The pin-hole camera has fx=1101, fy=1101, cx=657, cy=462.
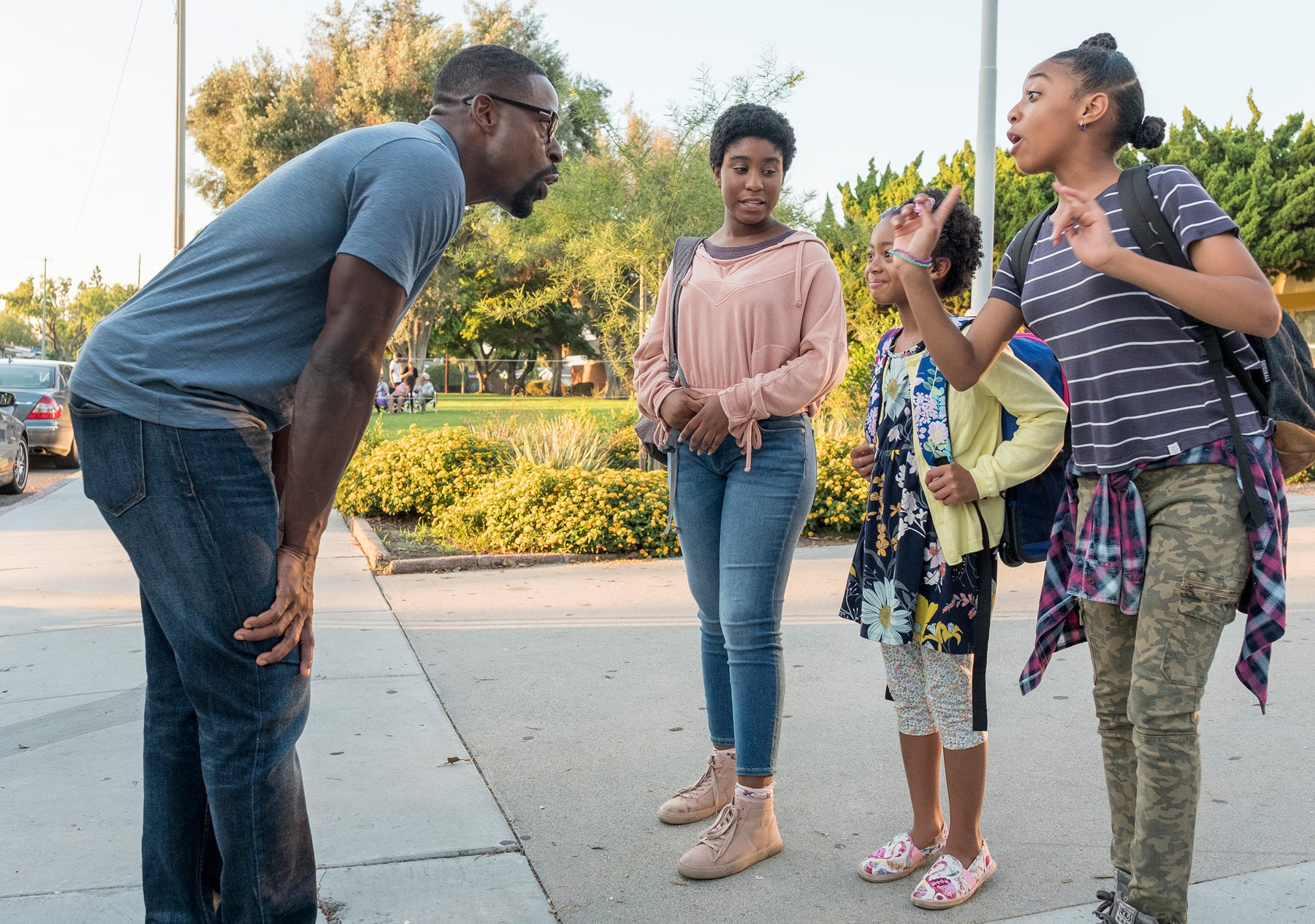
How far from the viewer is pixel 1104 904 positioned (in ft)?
8.52

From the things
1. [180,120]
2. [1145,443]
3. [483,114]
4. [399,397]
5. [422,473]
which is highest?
[180,120]

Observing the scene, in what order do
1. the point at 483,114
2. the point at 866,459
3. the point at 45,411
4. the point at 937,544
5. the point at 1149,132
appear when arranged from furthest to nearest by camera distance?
1. the point at 45,411
2. the point at 866,459
3. the point at 937,544
4. the point at 1149,132
5. the point at 483,114

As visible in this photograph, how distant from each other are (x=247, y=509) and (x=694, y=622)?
4.23 metres

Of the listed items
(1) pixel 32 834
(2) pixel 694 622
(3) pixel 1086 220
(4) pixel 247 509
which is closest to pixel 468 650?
(2) pixel 694 622

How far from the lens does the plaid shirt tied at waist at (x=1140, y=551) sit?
2.29 meters

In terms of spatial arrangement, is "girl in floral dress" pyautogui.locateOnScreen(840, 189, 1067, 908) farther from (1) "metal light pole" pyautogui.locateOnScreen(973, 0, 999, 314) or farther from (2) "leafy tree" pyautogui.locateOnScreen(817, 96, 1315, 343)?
(2) "leafy tree" pyautogui.locateOnScreen(817, 96, 1315, 343)

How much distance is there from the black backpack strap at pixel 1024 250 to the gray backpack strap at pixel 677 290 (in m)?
0.99

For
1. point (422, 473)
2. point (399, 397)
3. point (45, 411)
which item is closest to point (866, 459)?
point (422, 473)

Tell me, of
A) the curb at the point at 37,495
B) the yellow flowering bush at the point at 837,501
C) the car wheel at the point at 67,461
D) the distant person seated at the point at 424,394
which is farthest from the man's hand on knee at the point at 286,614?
the distant person seated at the point at 424,394

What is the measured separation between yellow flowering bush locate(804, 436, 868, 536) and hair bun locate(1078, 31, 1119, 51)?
644cm

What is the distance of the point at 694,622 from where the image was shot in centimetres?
603

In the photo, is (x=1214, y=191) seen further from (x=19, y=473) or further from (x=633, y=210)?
(x=19, y=473)

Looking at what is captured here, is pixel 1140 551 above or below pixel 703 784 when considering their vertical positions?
above

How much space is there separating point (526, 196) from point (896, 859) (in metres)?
1.97
